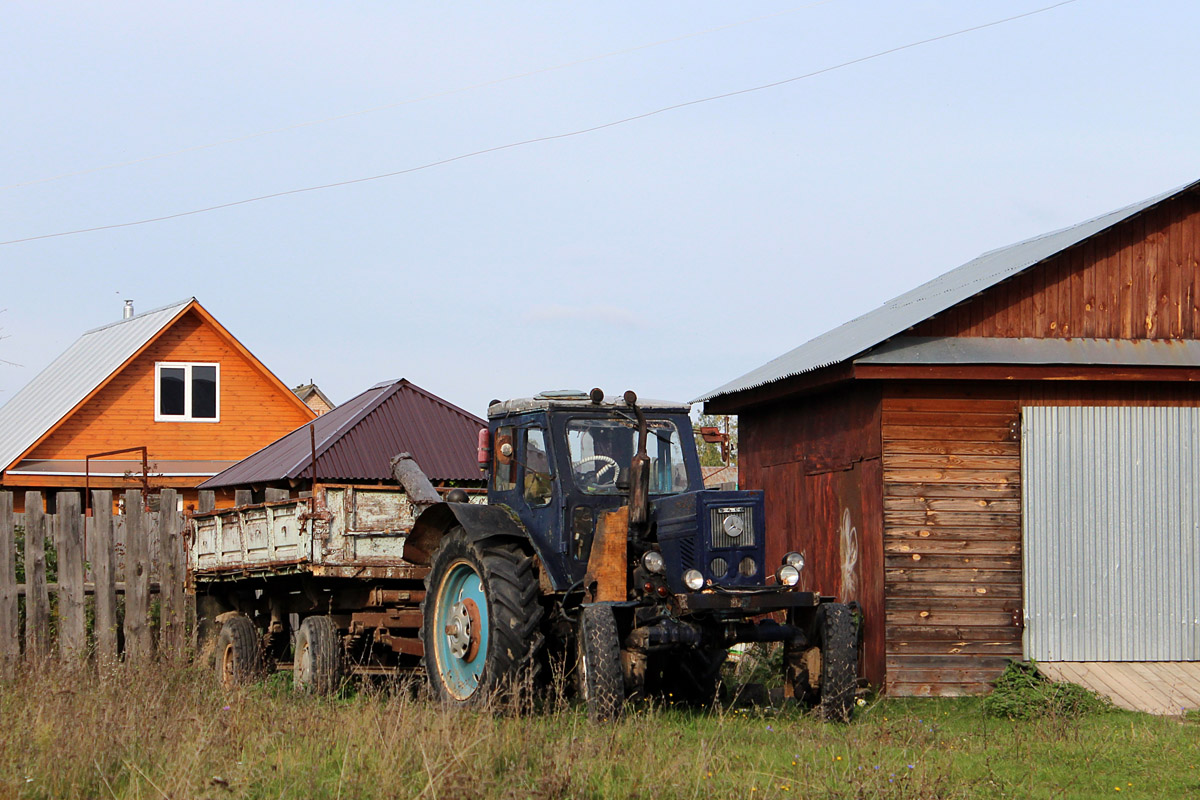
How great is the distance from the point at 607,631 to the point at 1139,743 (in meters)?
3.94

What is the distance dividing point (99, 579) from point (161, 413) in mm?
15615

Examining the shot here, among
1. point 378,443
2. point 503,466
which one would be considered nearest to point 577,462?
point 503,466

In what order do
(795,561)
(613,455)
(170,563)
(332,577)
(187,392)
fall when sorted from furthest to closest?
(187,392)
(170,563)
(332,577)
(613,455)
(795,561)

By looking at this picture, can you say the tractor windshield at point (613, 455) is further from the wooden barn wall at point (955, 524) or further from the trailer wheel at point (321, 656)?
the wooden barn wall at point (955, 524)

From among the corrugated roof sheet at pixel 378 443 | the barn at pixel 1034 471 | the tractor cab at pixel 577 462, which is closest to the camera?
the tractor cab at pixel 577 462

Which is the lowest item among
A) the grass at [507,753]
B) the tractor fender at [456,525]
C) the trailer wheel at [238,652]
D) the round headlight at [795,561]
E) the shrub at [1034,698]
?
the shrub at [1034,698]

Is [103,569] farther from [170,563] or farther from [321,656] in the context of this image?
[321,656]

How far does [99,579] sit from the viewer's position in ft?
49.1

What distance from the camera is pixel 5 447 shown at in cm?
2900

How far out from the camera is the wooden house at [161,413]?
93.3 feet

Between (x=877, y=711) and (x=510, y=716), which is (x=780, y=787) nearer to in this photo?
(x=510, y=716)

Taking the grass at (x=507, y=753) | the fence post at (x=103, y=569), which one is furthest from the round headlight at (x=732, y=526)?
the fence post at (x=103, y=569)

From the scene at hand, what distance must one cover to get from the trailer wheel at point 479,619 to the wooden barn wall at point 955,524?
179 inches

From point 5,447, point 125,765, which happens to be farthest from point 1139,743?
point 5,447
